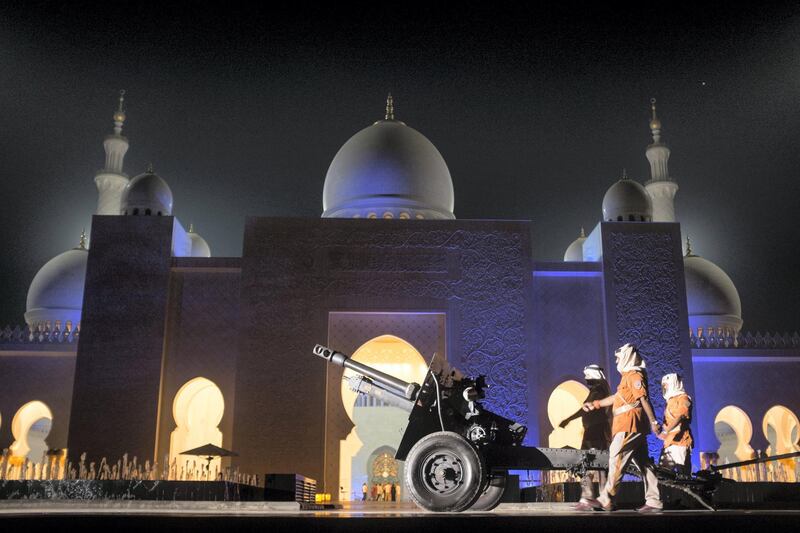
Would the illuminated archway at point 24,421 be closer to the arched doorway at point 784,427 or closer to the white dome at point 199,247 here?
the white dome at point 199,247

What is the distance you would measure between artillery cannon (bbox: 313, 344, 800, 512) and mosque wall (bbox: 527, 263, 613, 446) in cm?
813

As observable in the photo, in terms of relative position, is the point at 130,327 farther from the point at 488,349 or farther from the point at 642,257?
the point at 642,257

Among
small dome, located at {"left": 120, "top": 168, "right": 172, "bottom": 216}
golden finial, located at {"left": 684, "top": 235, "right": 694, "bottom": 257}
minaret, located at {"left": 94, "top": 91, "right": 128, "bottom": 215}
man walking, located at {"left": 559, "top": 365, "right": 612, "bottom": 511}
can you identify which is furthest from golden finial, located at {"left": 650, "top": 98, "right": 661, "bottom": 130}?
man walking, located at {"left": 559, "top": 365, "right": 612, "bottom": 511}

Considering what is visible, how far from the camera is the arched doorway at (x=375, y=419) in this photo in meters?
16.0

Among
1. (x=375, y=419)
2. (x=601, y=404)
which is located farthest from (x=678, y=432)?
(x=375, y=419)

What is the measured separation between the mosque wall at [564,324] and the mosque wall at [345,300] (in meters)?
0.53

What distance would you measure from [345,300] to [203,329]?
2526 mm

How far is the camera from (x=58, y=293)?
1678 cm

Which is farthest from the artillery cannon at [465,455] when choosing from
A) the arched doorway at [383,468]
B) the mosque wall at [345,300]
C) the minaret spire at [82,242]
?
the minaret spire at [82,242]

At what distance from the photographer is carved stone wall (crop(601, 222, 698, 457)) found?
500 inches

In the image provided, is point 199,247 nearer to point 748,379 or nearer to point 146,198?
point 146,198

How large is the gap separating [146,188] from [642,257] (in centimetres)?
895

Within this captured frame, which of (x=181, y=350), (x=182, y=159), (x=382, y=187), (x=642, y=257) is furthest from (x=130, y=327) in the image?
(x=642, y=257)

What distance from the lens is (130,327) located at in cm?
1265
